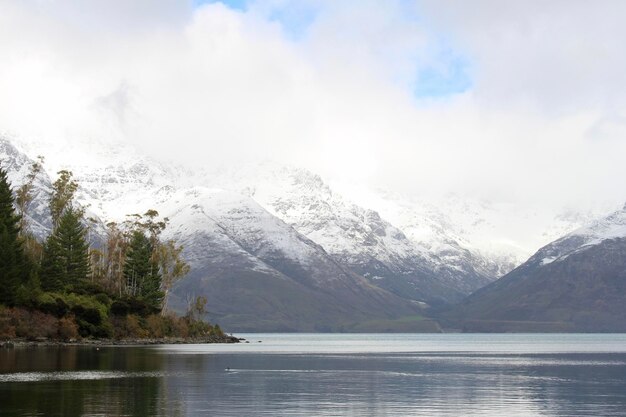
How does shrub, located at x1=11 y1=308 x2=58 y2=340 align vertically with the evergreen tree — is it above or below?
below

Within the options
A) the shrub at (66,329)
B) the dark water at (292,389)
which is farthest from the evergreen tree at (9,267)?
the dark water at (292,389)

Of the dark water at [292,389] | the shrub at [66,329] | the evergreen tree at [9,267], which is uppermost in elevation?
the evergreen tree at [9,267]

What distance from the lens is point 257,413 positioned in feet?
246

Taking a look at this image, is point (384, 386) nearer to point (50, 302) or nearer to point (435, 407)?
point (435, 407)

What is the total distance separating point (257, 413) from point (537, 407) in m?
24.0

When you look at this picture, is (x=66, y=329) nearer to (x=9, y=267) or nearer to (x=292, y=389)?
(x=9, y=267)

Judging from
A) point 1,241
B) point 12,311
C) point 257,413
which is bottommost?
point 257,413

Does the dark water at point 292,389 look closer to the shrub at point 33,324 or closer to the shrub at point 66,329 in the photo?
the shrub at point 33,324

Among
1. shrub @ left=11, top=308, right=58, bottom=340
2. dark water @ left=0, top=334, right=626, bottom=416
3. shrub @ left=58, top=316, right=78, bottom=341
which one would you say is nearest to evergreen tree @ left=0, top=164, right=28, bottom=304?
shrub @ left=11, top=308, right=58, bottom=340

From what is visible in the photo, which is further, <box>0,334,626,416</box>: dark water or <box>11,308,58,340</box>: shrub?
<box>11,308,58,340</box>: shrub

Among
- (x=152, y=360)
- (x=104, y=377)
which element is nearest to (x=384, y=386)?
(x=104, y=377)

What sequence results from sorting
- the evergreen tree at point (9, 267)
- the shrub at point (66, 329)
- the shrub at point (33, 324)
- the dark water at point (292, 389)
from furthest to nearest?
the shrub at point (66, 329)
the shrub at point (33, 324)
the evergreen tree at point (9, 267)
the dark water at point (292, 389)

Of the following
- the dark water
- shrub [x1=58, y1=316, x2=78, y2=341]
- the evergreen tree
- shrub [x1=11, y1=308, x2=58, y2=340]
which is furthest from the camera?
shrub [x1=58, y1=316, x2=78, y2=341]

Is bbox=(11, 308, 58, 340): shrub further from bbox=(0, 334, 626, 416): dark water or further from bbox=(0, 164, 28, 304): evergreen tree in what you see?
bbox=(0, 334, 626, 416): dark water
